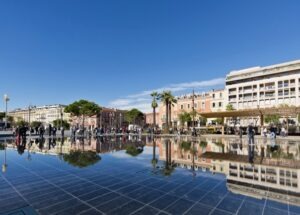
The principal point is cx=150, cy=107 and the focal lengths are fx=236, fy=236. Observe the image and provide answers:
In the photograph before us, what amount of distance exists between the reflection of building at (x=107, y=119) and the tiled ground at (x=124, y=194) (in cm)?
9392

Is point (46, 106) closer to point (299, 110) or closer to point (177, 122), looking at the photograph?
point (177, 122)

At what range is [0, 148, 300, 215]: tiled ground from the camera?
13.8 feet

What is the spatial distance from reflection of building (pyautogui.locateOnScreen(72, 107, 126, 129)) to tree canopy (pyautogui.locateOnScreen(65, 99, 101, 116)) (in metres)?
26.9

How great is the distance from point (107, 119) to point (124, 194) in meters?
102

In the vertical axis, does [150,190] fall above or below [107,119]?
below

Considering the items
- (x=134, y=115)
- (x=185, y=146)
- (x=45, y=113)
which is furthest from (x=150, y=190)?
(x=45, y=113)

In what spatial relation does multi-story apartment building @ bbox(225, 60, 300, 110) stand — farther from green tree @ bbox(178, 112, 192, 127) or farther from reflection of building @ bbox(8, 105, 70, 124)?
reflection of building @ bbox(8, 105, 70, 124)

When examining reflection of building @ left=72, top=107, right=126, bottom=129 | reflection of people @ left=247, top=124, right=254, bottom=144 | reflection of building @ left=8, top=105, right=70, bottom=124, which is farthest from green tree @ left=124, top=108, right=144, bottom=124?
reflection of people @ left=247, top=124, right=254, bottom=144

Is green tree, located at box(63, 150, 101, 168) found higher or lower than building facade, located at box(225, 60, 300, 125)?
lower

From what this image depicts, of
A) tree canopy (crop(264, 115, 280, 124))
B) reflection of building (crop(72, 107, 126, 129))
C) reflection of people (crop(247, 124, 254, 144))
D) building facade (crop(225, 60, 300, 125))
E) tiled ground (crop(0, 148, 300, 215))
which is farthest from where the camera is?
reflection of building (crop(72, 107, 126, 129))

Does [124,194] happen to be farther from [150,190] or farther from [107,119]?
[107,119]

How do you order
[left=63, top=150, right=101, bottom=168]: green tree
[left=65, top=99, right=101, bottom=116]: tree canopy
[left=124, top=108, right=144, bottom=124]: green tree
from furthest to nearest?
1. [left=124, top=108, right=144, bottom=124]: green tree
2. [left=65, top=99, right=101, bottom=116]: tree canopy
3. [left=63, top=150, right=101, bottom=168]: green tree

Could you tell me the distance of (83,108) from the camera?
68312 millimetres

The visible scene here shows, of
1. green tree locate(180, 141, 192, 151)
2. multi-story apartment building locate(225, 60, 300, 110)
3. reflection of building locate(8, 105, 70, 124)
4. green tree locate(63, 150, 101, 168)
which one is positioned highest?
multi-story apartment building locate(225, 60, 300, 110)
